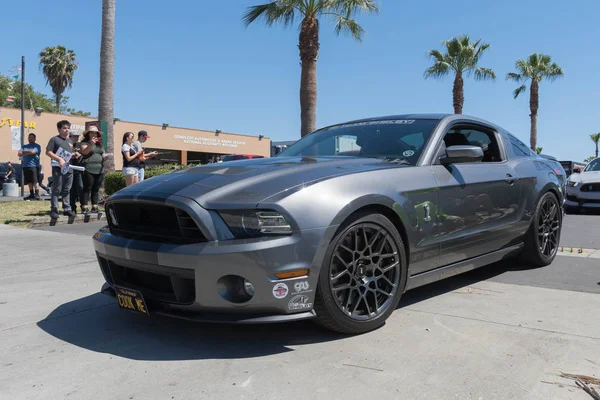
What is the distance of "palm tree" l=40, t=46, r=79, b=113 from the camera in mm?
44406

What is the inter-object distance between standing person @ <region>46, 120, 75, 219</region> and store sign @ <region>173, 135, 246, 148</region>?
33.1m

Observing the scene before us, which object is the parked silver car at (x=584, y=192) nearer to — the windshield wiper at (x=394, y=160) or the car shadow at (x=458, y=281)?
the car shadow at (x=458, y=281)

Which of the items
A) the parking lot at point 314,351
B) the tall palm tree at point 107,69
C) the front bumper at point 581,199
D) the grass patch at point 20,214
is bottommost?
the parking lot at point 314,351

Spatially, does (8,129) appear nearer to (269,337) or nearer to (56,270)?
(56,270)

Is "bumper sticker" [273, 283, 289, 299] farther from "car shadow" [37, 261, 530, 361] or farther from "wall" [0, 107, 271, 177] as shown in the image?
"wall" [0, 107, 271, 177]

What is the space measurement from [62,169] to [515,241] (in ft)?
23.2

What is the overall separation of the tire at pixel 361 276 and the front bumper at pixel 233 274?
120mm

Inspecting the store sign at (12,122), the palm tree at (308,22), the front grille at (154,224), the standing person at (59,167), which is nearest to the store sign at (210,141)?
the store sign at (12,122)

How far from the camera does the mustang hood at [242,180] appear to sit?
284 centimetres

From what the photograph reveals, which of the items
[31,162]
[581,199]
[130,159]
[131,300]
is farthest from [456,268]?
[31,162]

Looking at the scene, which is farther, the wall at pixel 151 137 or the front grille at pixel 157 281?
the wall at pixel 151 137

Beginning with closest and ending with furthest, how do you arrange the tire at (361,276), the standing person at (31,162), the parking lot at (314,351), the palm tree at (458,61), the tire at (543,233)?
1. the parking lot at (314,351)
2. the tire at (361,276)
3. the tire at (543,233)
4. the standing person at (31,162)
5. the palm tree at (458,61)

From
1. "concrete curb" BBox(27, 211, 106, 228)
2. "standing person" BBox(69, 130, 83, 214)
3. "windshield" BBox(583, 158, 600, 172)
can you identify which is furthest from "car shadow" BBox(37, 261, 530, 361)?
"windshield" BBox(583, 158, 600, 172)

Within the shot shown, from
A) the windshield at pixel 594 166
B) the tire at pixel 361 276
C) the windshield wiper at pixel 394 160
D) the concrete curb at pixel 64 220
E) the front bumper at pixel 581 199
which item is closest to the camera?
the tire at pixel 361 276
